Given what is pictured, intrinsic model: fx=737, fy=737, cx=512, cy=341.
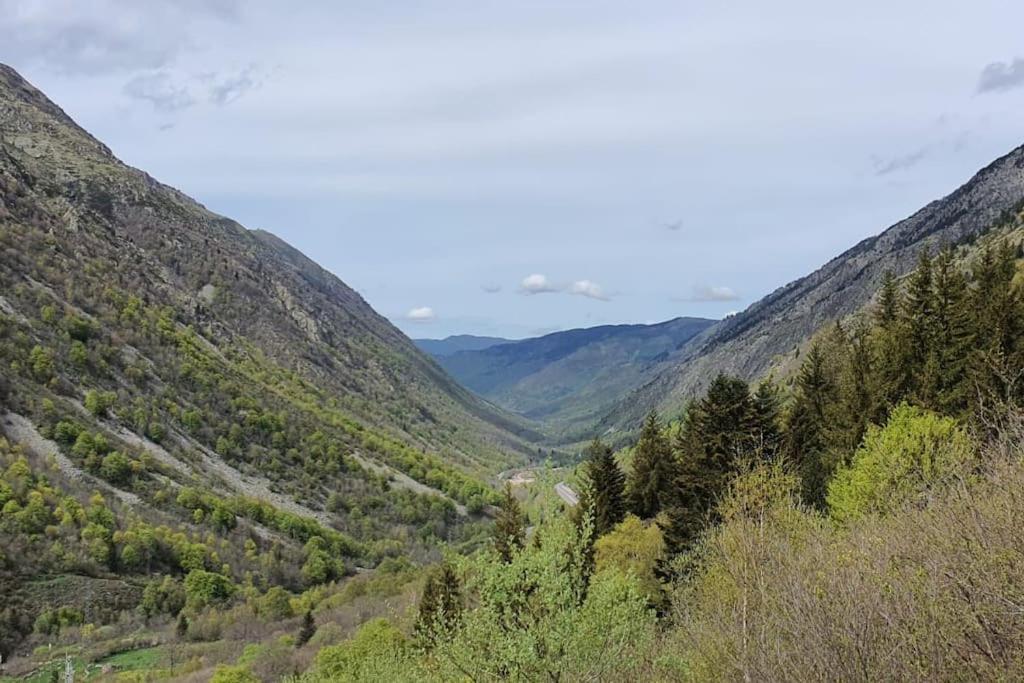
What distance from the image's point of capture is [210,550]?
10275cm

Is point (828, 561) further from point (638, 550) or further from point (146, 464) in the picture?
point (146, 464)

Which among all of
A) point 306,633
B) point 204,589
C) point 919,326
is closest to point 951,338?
point 919,326

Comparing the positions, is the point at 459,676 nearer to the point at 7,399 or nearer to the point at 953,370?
the point at 953,370

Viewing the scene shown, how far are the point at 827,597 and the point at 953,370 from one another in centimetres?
2678

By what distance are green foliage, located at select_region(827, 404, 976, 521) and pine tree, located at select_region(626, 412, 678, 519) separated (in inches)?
809

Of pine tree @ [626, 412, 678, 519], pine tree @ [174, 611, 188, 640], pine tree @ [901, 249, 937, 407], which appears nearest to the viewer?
pine tree @ [901, 249, 937, 407]

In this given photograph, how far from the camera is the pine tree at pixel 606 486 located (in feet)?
164

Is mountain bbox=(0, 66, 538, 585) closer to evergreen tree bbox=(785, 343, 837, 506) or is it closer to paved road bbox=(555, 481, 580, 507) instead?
paved road bbox=(555, 481, 580, 507)

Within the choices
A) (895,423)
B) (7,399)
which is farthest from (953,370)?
(7,399)

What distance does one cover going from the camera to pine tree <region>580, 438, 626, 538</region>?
50.0 metres

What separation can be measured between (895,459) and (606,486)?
979 inches

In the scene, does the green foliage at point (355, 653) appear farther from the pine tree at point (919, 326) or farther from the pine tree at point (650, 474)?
the pine tree at point (919, 326)

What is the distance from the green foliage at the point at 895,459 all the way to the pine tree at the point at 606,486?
19.4 meters

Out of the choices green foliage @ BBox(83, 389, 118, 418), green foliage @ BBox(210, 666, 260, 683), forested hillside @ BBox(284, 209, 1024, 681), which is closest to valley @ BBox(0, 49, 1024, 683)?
forested hillside @ BBox(284, 209, 1024, 681)
